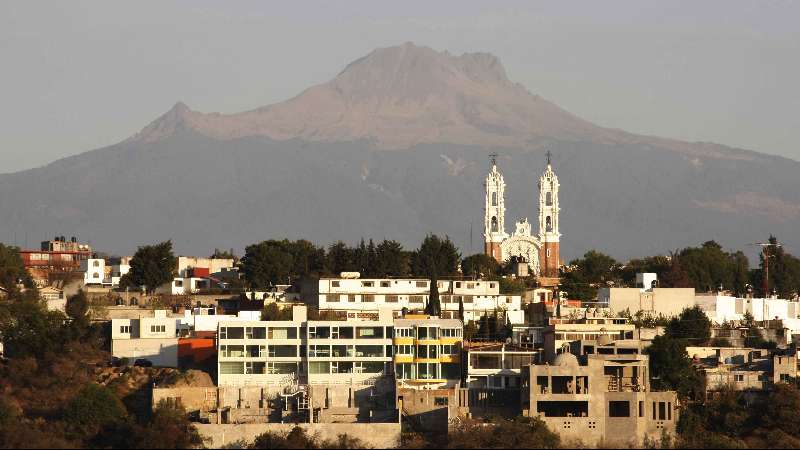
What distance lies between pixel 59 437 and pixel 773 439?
26.4 metres

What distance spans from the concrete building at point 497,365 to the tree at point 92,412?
13964 millimetres

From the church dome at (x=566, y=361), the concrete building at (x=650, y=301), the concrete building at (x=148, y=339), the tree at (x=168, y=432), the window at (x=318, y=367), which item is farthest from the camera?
the concrete building at (x=650, y=301)

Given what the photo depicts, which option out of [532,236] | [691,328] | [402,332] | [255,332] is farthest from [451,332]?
[532,236]

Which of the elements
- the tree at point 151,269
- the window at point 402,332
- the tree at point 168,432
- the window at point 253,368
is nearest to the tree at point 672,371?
the window at point 402,332

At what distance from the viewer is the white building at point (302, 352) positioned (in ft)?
279

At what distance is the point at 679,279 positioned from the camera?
378 ft

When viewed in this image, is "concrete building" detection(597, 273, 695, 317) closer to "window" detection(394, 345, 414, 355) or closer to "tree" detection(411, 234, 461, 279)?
"tree" detection(411, 234, 461, 279)

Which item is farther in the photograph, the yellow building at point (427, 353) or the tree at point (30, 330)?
the tree at point (30, 330)

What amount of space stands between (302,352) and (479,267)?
125 feet

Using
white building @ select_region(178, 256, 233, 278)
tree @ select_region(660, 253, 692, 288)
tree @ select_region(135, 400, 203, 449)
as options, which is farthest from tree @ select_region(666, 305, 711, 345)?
white building @ select_region(178, 256, 233, 278)

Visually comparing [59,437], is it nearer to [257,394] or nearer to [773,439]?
[257,394]

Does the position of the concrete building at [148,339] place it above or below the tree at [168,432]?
above

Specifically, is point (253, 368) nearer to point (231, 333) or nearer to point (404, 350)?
point (231, 333)

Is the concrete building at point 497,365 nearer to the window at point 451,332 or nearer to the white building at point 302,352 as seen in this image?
the window at point 451,332
